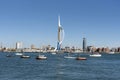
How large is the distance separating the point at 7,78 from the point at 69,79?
1434 cm

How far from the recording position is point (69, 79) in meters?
74.4

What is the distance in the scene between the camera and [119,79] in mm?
76625

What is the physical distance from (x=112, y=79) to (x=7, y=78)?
25.2 metres

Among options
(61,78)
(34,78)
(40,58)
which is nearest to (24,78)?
(34,78)

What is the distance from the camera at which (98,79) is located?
250 feet

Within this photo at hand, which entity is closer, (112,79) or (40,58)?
A: (112,79)

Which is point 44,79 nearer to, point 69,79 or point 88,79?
point 69,79

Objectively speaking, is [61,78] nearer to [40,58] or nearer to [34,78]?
[34,78]

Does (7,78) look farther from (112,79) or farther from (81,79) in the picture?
(112,79)

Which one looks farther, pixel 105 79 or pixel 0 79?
pixel 105 79

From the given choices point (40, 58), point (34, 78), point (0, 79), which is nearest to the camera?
point (0, 79)

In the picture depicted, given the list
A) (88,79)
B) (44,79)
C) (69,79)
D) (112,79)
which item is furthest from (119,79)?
(44,79)

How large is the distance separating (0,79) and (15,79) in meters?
3.33

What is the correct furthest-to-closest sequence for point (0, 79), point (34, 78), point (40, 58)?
point (40, 58)
point (34, 78)
point (0, 79)
